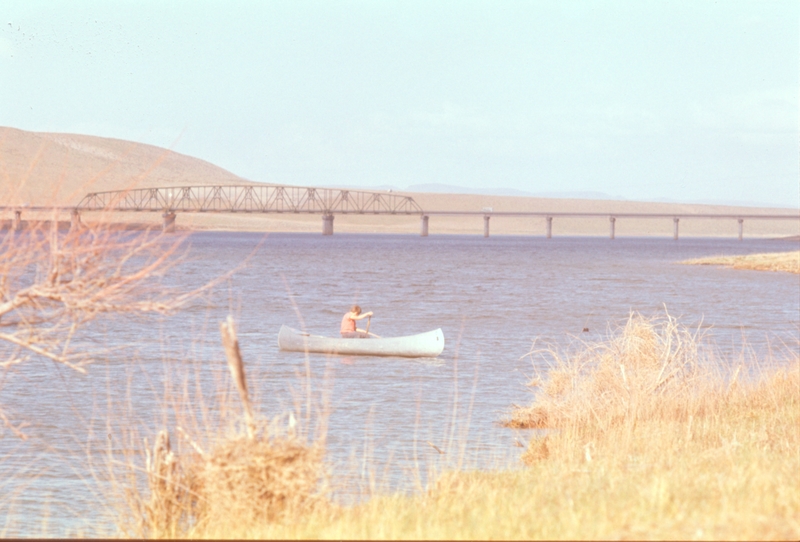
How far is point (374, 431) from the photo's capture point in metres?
17.2

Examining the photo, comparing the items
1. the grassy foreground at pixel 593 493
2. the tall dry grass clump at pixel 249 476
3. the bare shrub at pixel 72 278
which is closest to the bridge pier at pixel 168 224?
the bare shrub at pixel 72 278

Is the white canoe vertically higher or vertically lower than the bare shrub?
lower

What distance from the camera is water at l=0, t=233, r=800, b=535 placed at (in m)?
14.2

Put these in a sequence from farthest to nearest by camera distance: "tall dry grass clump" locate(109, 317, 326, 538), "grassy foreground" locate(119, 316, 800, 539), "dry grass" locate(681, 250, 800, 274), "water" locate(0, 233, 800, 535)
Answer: "dry grass" locate(681, 250, 800, 274) < "water" locate(0, 233, 800, 535) < "tall dry grass clump" locate(109, 317, 326, 538) < "grassy foreground" locate(119, 316, 800, 539)

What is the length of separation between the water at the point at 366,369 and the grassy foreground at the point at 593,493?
108 cm

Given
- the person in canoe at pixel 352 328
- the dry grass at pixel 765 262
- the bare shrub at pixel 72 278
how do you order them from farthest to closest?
the dry grass at pixel 765 262
the person in canoe at pixel 352 328
the bare shrub at pixel 72 278

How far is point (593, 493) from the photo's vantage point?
363 inches

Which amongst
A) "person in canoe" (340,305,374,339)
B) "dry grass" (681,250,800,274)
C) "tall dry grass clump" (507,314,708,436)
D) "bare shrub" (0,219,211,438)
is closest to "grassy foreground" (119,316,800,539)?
"tall dry grass clump" (507,314,708,436)

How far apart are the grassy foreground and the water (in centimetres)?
108

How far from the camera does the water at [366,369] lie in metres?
14.2

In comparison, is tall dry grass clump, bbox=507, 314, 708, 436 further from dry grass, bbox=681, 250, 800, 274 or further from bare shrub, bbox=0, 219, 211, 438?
dry grass, bbox=681, 250, 800, 274

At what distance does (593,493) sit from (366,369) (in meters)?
16.8

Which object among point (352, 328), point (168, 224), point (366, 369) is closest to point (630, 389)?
point (168, 224)

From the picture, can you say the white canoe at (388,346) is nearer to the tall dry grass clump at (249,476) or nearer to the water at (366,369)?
the water at (366,369)
